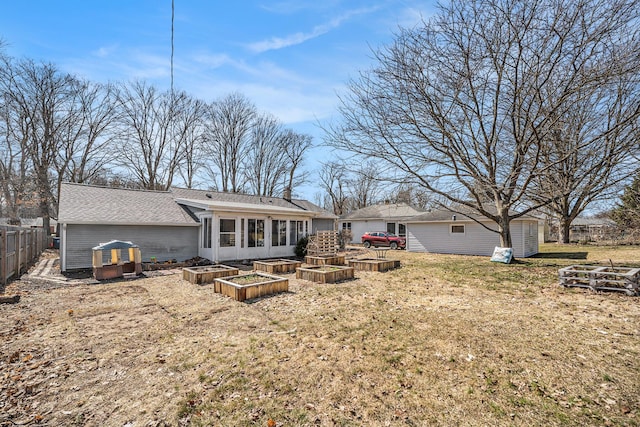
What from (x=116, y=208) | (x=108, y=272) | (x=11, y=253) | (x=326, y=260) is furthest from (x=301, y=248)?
(x=11, y=253)

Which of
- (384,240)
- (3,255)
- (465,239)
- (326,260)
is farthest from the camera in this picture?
(384,240)

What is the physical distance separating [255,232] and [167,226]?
3989mm

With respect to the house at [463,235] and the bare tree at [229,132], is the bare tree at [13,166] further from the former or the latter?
the house at [463,235]

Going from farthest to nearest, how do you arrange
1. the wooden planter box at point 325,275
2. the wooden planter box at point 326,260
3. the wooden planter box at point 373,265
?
the wooden planter box at point 326,260 < the wooden planter box at point 373,265 < the wooden planter box at point 325,275

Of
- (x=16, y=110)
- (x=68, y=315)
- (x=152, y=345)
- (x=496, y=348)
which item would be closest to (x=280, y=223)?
(x=68, y=315)

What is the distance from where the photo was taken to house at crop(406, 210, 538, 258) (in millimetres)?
17328

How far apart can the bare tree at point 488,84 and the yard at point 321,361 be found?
19.0ft

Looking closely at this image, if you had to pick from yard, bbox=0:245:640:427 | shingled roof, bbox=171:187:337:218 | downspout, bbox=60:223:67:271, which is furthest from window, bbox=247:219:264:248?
yard, bbox=0:245:640:427

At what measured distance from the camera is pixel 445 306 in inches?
263

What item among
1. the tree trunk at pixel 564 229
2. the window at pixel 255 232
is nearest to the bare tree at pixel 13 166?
the window at pixel 255 232

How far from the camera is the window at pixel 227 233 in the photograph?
1364 centimetres

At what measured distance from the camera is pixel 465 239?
18.7 m

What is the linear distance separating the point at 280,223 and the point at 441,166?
8.53 metres

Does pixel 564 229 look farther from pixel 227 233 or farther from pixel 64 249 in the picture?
pixel 64 249
